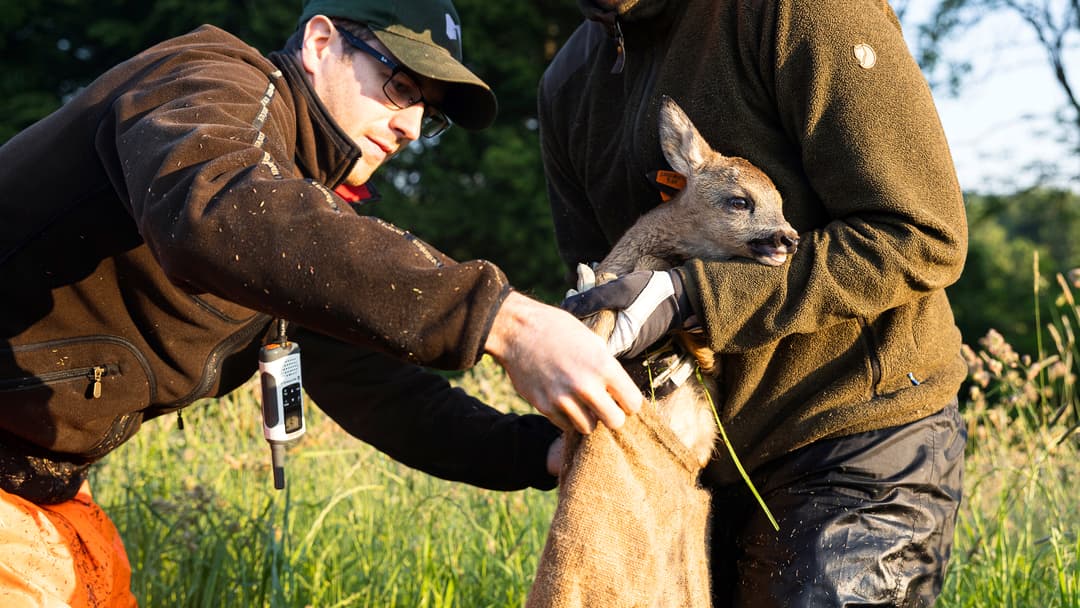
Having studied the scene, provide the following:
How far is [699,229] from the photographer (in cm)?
300

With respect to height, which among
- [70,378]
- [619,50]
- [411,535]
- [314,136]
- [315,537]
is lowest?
[315,537]

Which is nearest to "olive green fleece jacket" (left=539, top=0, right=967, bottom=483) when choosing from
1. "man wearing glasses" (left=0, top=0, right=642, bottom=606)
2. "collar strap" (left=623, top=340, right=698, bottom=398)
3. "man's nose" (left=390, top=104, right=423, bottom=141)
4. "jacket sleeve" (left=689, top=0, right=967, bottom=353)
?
"jacket sleeve" (left=689, top=0, right=967, bottom=353)

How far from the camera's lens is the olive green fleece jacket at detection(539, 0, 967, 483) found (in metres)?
2.36

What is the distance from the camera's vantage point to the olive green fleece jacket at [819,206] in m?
2.36

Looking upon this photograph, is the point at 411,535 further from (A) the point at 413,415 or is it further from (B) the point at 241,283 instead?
(B) the point at 241,283

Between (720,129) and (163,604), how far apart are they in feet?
8.52

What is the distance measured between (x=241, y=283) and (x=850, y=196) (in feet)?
4.72

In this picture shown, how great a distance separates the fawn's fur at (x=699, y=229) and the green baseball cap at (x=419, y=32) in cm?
75

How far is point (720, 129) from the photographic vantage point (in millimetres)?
2785

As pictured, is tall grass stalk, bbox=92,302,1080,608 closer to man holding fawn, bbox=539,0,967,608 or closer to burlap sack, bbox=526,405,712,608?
man holding fawn, bbox=539,0,967,608

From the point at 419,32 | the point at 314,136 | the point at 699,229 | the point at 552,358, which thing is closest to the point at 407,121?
the point at 419,32

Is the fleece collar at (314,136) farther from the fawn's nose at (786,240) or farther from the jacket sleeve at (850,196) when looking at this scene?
the fawn's nose at (786,240)

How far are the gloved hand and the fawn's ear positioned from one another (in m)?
0.51

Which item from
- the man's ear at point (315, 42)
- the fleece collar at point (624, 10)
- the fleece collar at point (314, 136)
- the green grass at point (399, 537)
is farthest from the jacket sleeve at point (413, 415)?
the fleece collar at point (624, 10)
